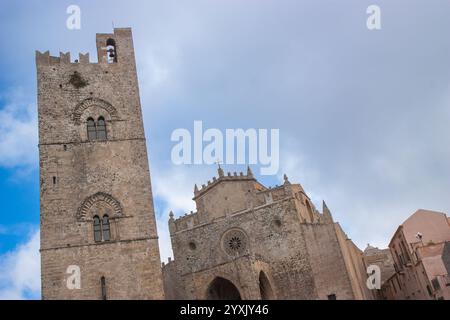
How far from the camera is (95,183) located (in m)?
20.6

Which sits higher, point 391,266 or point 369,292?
point 391,266

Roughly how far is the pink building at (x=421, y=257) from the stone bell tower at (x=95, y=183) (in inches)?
669

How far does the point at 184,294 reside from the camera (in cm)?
3055

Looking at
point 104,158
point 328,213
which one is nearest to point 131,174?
point 104,158

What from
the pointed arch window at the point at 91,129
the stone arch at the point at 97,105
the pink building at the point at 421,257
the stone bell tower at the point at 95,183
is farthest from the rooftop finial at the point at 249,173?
the pointed arch window at the point at 91,129

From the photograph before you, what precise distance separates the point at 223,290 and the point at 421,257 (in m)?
12.3

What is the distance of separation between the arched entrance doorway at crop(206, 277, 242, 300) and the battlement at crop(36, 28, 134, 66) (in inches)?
551

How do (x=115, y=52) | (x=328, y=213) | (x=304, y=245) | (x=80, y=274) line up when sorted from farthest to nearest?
1. (x=328, y=213)
2. (x=304, y=245)
3. (x=115, y=52)
4. (x=80, y=274)

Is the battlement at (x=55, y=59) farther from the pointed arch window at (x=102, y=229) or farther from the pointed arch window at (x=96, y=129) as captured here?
the pointed arch window at (x=102, y=229)

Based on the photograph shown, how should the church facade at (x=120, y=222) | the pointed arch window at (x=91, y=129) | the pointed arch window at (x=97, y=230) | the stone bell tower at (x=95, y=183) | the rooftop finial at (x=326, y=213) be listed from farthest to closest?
1. the rooftop finial at (x=326, y=213)
2. the pointed arch window at (x=91, y=129)
3. the pointed arch window at (x=97, y=230)
4. the church facade at (x=120, y=222)
5. the stone bell tower at (x=95, y=183)

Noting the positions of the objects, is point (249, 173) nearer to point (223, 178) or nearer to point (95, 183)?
point (223, 178)

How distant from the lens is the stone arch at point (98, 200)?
20078 mm
